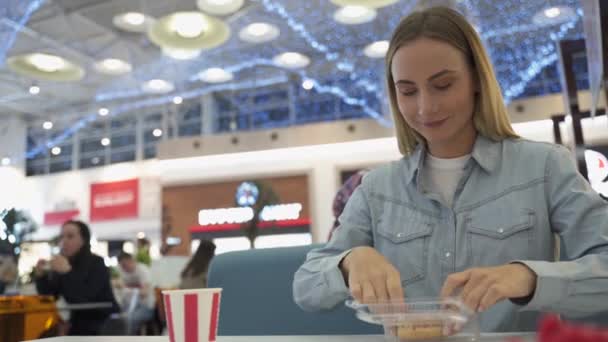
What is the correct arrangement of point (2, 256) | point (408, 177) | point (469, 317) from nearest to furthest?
point (469, 317)
point (408, 177)
point (2, 256)

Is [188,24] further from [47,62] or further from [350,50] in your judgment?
[350,50]

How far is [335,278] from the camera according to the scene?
0.97 m

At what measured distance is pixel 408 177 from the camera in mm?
1197

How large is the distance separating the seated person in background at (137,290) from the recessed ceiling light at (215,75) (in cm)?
337

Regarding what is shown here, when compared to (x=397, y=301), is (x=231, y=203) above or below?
Result: above

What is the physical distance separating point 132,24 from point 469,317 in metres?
7.41

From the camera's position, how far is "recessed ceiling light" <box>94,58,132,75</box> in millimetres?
8305

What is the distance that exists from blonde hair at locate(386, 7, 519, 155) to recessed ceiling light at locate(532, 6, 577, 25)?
5.02m

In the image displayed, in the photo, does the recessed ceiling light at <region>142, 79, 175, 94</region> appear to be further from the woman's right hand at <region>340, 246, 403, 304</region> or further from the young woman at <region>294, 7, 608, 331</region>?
the woman's right hand at <region>340, 246, 403, 304</region>

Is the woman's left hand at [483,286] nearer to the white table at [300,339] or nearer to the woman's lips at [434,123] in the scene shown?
the white table at [300,339]

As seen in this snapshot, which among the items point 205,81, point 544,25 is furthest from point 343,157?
point 544,25

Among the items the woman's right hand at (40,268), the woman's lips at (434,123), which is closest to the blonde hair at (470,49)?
the woman's lips at (434,123)

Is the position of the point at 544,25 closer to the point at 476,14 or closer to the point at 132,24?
the point at 476,14

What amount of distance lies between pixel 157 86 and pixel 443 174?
842 cm
